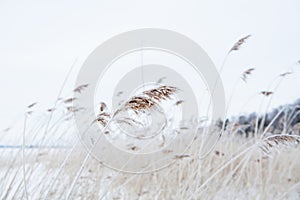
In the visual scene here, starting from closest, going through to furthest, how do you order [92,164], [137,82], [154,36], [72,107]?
1. [72,107]
2. [137,82]
3. [92,164]
4. [154,36]

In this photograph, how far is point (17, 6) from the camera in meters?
4.38

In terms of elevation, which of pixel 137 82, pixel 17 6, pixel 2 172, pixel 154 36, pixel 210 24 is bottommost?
pixel 2 172

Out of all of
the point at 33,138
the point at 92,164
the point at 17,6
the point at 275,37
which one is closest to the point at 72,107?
the point at 33,138

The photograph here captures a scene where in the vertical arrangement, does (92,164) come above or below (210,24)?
below

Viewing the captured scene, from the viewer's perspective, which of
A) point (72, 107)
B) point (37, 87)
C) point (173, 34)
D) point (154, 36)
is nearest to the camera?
point (72, 107)

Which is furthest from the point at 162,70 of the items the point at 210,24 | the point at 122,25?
the point at 210,24

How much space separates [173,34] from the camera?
2.99 metres

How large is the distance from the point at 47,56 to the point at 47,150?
111 inches

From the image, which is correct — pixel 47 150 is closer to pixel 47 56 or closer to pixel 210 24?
pixel 47 56

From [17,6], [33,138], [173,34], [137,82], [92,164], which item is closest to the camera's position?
[33,138]

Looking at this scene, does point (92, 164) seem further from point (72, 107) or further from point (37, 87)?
point (37, 87)

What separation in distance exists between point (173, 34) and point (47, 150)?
1732mm

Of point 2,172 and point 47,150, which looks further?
point 47,150

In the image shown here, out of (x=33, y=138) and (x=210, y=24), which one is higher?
(x=210, y=24)
